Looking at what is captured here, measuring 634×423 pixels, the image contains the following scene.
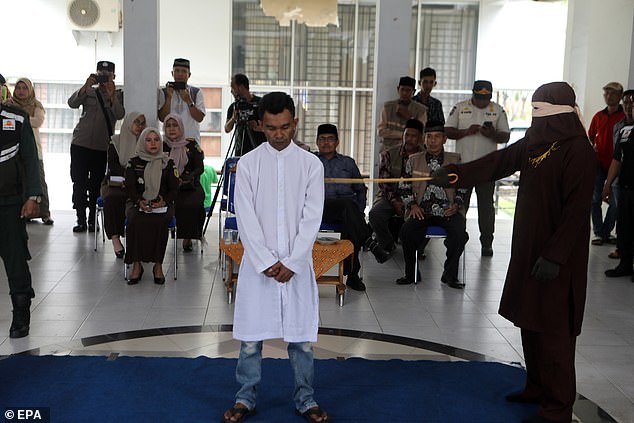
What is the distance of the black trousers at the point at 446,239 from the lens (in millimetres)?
6410

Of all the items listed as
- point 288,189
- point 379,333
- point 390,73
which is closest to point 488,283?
point 379,333

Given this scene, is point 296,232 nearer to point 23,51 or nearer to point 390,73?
point 390,73

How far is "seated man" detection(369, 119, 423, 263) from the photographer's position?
690cm

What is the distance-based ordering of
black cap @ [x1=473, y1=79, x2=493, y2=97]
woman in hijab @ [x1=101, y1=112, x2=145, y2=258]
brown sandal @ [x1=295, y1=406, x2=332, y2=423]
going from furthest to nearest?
1. black cap @ [x1=473, y1=79, x2=493, y2=97]
2. woman in hijab @ [x1=101, y1=112, x2=145, y2=258]
3. brown sandal @ [x1=295, y1=406, x2=332, y2=423]

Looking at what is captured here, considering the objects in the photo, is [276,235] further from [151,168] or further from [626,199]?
[626,199]

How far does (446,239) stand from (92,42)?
309 inches

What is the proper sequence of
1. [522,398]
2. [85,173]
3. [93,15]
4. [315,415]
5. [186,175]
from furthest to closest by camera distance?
[93,15] < [85,173] < [186,175] < [522,398] < [315,415]

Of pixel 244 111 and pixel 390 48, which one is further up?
pixel 390 48

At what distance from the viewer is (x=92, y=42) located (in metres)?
12.2

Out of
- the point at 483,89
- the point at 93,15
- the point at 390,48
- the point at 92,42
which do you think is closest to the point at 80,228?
the point at 390,48

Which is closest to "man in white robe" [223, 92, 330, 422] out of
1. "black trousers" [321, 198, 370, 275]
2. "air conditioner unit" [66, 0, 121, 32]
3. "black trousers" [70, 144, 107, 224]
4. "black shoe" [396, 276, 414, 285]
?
"black trousers" [321, 198, 370, 275]

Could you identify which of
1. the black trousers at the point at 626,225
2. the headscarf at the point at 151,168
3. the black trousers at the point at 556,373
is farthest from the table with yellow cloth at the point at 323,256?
the black trousers at the point at 626,225

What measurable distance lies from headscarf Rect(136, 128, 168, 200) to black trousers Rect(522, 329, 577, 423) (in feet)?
12.5

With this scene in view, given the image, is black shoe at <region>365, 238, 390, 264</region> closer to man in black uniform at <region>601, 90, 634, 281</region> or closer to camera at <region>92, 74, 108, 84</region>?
man in black uniform at <region>601, 90, 634, 281</region>
